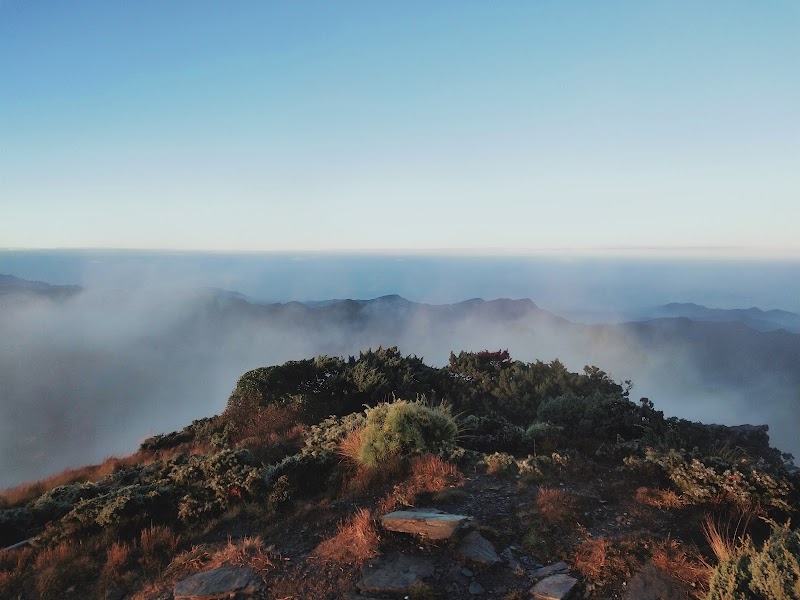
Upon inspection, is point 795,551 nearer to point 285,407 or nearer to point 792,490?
point 792,490

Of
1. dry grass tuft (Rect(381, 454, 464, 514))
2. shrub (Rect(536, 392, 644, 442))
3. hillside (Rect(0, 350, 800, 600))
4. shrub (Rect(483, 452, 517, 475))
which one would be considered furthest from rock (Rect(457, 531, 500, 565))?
shrub (Rect(536, 392, 644, 442))

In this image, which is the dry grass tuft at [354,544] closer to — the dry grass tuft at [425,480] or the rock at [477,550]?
the dry grass tuft at [425,480]

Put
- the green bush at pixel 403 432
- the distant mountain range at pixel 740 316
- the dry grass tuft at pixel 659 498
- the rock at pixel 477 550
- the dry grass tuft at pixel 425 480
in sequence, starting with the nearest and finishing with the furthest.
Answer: the rock at pixel 477 550, the dry grass tuft at pixel 659 498, the dry grass tuft at pixel 425 480, the green bush at pixel 403 432, the distant mountain range at pixel 740 316

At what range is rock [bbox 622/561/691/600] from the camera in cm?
425

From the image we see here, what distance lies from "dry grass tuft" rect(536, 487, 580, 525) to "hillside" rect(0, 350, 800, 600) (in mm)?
22

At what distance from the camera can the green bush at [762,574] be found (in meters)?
3.48

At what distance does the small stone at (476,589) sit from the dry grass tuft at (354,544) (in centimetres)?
115

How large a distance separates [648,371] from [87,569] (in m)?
62.7

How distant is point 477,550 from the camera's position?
5.17m

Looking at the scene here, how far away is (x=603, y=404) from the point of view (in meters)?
11.1

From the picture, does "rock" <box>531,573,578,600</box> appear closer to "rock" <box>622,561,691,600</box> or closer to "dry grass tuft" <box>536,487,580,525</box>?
"rock" <box>622,561,691,600</box>

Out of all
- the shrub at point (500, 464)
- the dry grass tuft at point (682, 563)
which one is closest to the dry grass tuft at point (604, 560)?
the dry grass tuft at point (682, 563)

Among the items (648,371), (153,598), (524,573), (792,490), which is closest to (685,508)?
(792,490)

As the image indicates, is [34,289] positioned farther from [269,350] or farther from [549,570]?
[549,570]
